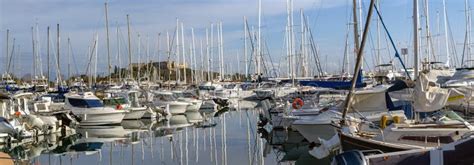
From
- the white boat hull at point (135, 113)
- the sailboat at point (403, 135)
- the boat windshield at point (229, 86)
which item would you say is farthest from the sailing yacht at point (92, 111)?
the boat windshield at point (229, 86)

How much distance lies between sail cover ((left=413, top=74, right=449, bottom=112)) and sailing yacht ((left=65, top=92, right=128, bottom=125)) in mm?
26407

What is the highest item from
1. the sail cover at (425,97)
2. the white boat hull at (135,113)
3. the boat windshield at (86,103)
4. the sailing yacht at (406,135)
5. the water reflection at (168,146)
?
the sail cover at (425,97)

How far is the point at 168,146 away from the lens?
1102 inches

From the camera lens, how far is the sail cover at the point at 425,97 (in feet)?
58.1

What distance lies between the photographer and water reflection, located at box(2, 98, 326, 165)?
76.0ft

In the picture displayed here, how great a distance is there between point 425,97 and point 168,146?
543 inches

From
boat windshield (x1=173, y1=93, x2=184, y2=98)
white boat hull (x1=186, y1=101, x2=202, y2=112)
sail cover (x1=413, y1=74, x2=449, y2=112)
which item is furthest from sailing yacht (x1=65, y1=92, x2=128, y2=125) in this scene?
sail cover (x1=413, y1=74, x2=449, y2=112)

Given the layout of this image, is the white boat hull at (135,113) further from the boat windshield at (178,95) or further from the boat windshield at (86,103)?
the boat windshield at (178,95)

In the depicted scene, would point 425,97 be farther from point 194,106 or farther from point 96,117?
point 194,106

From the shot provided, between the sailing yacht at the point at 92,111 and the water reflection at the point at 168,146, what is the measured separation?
2.85 feet

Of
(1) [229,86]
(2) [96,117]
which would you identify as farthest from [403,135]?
(1) [229,86]

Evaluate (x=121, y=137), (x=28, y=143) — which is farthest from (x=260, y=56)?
(x=28, y=143)

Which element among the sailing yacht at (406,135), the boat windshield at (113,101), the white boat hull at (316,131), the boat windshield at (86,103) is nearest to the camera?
the sailing yacht at (406,135)

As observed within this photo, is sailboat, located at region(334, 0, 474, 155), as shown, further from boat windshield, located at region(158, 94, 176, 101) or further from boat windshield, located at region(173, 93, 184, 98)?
boat windshield, located at region(173, 93, 184, 98)
